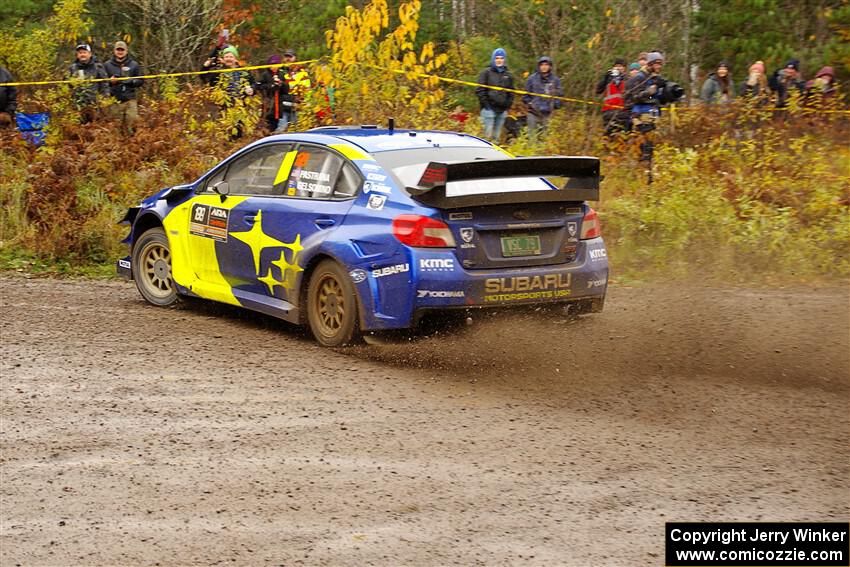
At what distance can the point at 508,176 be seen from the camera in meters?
8.46

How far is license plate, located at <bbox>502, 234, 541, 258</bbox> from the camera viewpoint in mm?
8453

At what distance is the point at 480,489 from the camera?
18.7ft

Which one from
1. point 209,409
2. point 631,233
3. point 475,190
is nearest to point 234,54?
point 631,233

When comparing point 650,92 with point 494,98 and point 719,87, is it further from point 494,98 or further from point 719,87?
point 719,87

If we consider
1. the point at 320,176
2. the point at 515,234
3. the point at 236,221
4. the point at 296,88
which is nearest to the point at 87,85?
the point at 296,88

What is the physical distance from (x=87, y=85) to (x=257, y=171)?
7264 millimetres

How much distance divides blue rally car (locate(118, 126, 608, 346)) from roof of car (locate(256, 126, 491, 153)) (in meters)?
0.02

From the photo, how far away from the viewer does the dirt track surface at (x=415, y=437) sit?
202 inches

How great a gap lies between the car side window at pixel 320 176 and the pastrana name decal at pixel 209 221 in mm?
717

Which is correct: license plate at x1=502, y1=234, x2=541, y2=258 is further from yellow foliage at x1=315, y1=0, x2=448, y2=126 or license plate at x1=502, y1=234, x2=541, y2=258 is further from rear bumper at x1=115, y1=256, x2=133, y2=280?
yellow foliage at x1=315, y1=0, x2=448, y2=126

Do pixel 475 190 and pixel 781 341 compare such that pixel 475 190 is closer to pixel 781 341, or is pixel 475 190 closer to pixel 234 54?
pixel 781 341

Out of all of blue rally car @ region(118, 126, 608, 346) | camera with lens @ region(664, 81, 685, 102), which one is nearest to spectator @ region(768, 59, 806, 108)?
camera with lens @ region(664, 81, 685, 102)

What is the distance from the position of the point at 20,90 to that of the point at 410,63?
589cm

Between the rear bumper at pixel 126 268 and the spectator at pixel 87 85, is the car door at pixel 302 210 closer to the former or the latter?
the rear bumper at pixel 126 268
